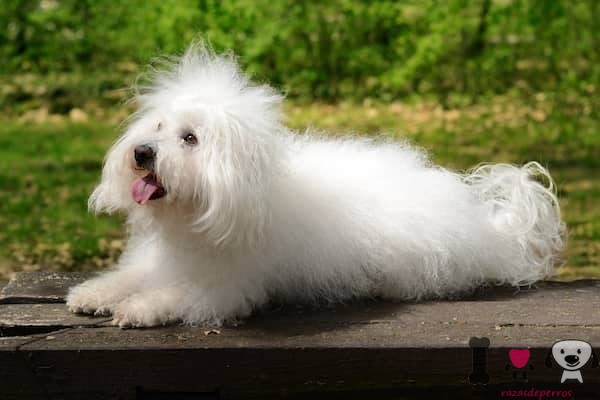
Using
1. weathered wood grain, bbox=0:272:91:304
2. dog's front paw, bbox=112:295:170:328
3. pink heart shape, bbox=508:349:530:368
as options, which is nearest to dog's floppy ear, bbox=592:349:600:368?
pink heart shape, bbox=508:349:530:368

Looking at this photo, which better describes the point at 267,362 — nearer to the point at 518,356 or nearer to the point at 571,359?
the point at 518,356

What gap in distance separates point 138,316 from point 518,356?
1.15 meters

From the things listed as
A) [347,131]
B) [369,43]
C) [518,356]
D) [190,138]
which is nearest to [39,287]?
[190,138]

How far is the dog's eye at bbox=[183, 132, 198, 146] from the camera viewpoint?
3166 millimetres

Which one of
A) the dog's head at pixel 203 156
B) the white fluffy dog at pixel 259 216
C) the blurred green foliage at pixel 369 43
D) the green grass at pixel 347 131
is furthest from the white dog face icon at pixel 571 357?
the blurred green foliage at pixel 369 43

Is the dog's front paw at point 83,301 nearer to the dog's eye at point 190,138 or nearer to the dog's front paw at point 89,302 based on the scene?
the dog's front paw at point 89,302

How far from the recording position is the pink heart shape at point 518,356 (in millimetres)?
2998

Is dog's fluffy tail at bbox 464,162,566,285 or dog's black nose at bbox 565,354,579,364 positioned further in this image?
dog's fluffy tail at bbox 464,162,566,285

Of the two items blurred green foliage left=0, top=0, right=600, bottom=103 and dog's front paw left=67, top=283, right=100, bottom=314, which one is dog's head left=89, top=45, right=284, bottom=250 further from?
blurred green foliage left=0, top=0, right=600, bottom=103

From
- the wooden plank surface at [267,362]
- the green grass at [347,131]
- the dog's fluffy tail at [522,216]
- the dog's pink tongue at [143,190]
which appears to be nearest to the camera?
the wooden plank surface at [267,362]

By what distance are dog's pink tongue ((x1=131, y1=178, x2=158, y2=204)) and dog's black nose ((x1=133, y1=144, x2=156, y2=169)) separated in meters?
0.06

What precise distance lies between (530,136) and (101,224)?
12.9 feet

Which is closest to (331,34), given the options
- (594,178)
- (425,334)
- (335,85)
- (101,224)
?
(335,85)

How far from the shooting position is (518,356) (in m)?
3.00
